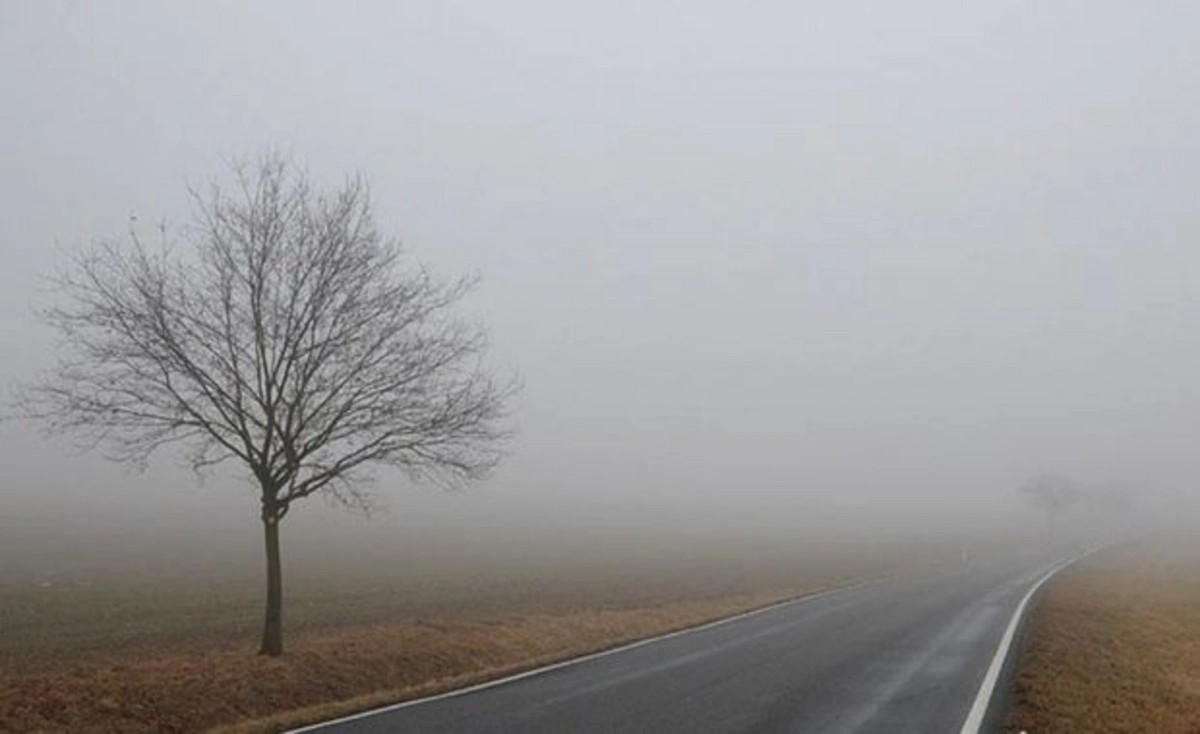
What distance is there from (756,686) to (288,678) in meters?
7.29

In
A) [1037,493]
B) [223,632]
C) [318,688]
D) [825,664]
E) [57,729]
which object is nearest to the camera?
[57,729]

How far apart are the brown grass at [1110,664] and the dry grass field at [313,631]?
28.6ft

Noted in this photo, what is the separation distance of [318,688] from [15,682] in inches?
166

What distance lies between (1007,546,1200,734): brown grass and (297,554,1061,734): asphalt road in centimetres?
99

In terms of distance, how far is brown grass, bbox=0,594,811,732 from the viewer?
42.3 ft

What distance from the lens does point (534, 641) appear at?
2189 cm

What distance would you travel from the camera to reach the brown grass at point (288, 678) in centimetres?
1289

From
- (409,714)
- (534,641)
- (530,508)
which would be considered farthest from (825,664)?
A: (530,508)

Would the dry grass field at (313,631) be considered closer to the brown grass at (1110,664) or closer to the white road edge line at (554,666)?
the white road edge line at (554,666)

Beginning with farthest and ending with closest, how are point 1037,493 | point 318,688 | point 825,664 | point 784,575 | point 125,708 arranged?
point 1037,493 → point 784,575 → point 825,664 → point 318,688 → point 125,708

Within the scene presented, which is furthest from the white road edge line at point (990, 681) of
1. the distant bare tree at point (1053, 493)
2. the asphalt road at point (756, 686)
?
the distant bare tree at point (1053, 493)

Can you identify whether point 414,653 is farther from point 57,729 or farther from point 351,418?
point 57,729

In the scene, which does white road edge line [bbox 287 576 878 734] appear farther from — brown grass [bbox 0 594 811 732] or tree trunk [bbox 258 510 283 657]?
tree trunk [bbox 258 510 283 657]

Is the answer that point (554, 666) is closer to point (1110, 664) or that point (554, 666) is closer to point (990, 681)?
point (990, 681)
